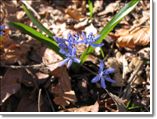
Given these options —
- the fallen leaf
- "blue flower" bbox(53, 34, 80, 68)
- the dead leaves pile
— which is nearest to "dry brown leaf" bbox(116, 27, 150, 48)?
the dead leaves pile

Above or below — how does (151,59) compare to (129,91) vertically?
above

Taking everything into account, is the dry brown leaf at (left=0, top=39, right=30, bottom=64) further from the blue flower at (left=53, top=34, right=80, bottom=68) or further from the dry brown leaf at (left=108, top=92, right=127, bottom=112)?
the dry brown leaf at (left=108, top=92, right=127, bottom=112)

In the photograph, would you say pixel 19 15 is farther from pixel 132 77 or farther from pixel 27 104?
pixel 132 77

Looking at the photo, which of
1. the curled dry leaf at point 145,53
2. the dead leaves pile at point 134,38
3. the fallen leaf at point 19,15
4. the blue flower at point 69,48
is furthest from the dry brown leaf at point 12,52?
the curled dry leaf at point 145,53

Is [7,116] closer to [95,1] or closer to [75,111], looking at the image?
[75,111]

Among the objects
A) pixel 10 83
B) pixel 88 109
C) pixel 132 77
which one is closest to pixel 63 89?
pixel 88 109

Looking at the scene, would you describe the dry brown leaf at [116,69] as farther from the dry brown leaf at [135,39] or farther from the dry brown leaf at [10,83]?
the dry brown leaf at [10,83]

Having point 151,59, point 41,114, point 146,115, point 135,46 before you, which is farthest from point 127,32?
point 41,114
